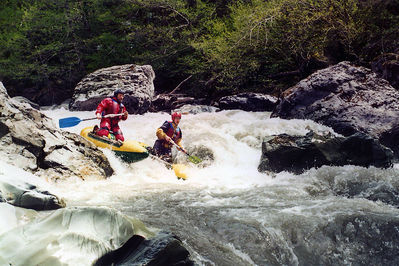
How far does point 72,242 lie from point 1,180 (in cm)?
91

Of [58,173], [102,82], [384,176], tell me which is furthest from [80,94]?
[384,176]

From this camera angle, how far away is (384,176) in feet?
18.0

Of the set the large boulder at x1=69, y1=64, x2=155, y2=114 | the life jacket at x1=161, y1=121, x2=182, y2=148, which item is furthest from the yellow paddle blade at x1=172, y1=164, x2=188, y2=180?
the large boulder at x1=69, y1=64, x2=155, y2=114

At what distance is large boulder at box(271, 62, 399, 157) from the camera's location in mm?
7535

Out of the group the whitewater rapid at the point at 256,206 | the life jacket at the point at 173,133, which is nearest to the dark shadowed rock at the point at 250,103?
the whitewater rapid at the point at 256,206

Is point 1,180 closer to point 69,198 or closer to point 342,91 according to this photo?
point 69,198

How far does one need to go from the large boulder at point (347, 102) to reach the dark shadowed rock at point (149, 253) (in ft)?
20.4

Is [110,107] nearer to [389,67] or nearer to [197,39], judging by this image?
[389,67]

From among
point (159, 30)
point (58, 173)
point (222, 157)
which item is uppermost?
point (159, 30)

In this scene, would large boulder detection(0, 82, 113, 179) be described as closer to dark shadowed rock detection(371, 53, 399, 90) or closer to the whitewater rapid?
the whitewater rapid

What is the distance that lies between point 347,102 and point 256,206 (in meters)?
5.20

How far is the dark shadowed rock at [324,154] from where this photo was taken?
20.0 ft

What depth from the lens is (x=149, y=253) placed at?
2168mm

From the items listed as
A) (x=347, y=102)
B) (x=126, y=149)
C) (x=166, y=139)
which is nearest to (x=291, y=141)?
(x=166, y=139)
